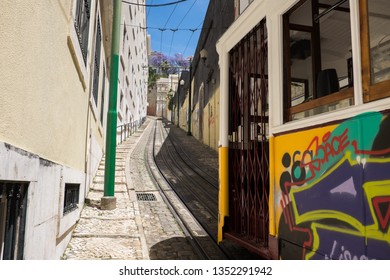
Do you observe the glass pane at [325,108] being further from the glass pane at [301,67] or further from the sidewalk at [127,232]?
the sidewalk at [127,232]

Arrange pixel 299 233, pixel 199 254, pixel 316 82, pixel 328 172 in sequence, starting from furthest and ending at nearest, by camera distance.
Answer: pixel 199 254
pixel 316 82
pixel 299 233
pixel 328 172

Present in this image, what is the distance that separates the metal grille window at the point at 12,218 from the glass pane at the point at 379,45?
283 cm

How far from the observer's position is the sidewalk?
4623 millimetres

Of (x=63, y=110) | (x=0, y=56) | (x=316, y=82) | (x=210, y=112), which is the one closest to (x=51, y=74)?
(x=63, y=110)

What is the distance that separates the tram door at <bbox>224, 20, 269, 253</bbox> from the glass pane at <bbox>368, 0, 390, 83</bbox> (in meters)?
1.26

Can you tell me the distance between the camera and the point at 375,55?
241 cm

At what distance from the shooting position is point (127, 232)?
5.63 meters

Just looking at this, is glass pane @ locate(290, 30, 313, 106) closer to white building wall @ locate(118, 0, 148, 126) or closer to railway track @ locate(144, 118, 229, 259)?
railway track @ locate(144, 118, 229, 259)

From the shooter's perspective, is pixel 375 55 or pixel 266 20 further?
pixel 266 20

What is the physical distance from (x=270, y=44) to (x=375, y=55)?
4.61 ft

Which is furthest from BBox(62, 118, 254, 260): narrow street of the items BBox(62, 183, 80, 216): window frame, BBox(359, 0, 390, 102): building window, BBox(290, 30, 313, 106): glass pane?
BBox(359, 0, 390, 102): building window

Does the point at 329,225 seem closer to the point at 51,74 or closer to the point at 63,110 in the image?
the point at 51,74

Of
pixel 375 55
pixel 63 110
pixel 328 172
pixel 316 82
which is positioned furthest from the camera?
pixel 63 110

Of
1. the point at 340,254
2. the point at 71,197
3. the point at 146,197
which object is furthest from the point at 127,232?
the point at 340,254
